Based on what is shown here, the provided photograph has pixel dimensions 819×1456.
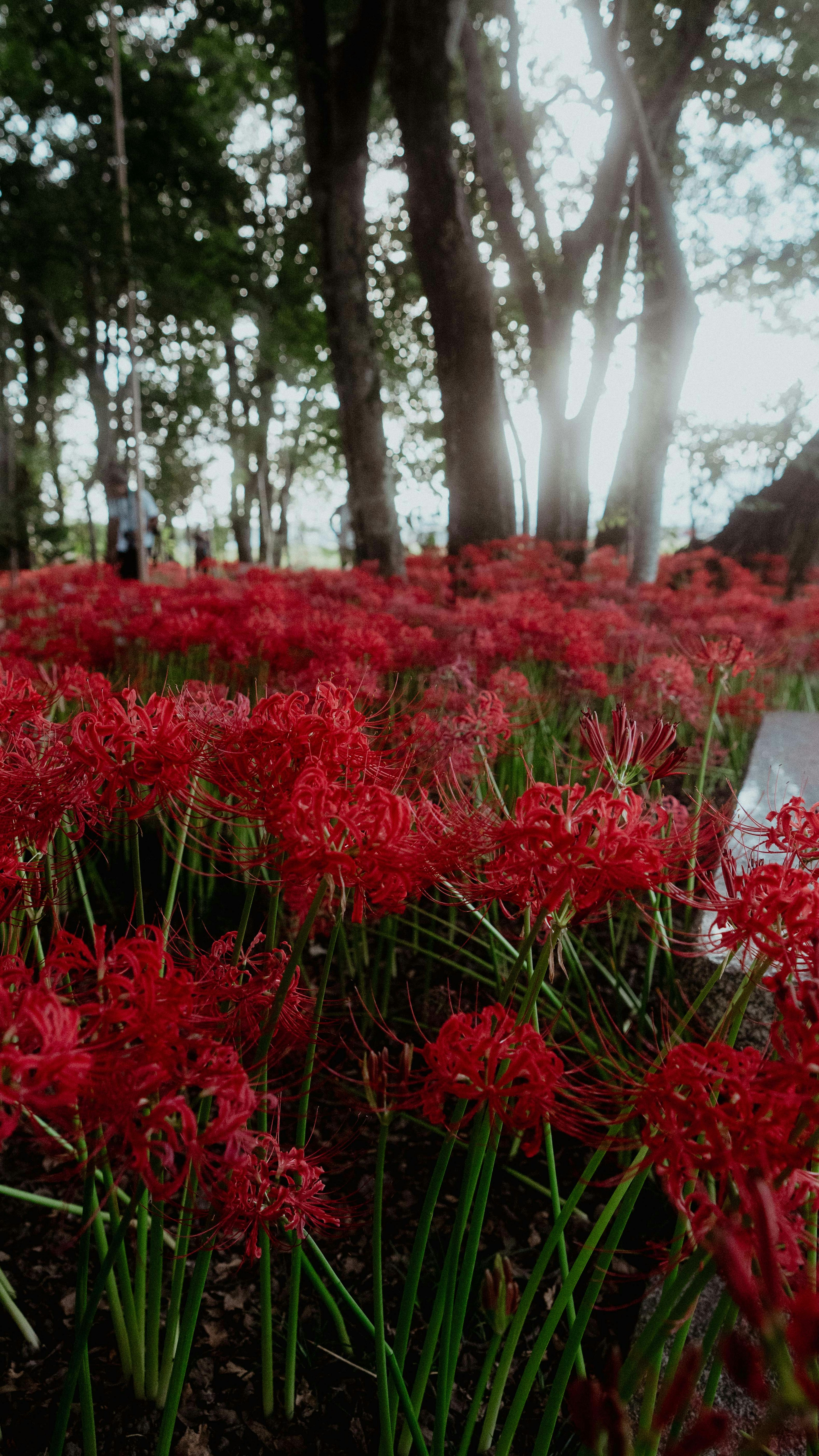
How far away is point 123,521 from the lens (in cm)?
923

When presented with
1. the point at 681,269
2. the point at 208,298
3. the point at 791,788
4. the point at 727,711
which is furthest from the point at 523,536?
the point at 208,298

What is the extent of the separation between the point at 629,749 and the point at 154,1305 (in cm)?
109

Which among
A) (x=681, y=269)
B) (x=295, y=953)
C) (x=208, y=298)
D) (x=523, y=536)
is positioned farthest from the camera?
(x=208, y=298)

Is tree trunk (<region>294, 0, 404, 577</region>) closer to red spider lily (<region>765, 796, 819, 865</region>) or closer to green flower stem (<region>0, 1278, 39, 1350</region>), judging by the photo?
green flower stem (<region>0, 1278, 39, 1350</region>)

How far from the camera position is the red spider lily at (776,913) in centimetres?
80

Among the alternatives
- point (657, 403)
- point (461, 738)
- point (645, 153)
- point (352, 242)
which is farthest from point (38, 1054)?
point (645, 153)

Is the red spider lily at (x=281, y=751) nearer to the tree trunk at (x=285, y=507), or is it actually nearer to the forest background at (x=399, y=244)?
the forest background at (x=399, y=244)

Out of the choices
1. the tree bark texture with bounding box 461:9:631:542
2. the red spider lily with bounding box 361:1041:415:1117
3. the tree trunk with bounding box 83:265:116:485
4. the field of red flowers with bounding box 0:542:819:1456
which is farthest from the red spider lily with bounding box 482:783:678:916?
the tree trunk with bounding box 83:265:116:485

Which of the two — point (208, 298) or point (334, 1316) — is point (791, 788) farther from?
point (208, 298)

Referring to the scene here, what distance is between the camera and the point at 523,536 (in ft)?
26.7

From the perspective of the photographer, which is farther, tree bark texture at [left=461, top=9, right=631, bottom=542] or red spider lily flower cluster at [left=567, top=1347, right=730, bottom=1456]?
tree bark texture at [left=461, top=9, right=631, bottom=542]

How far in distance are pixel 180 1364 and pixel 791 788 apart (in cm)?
256

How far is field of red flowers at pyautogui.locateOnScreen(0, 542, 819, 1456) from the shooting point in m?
0.73

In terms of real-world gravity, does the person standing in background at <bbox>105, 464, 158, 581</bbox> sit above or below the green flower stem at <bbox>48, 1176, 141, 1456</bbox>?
above
